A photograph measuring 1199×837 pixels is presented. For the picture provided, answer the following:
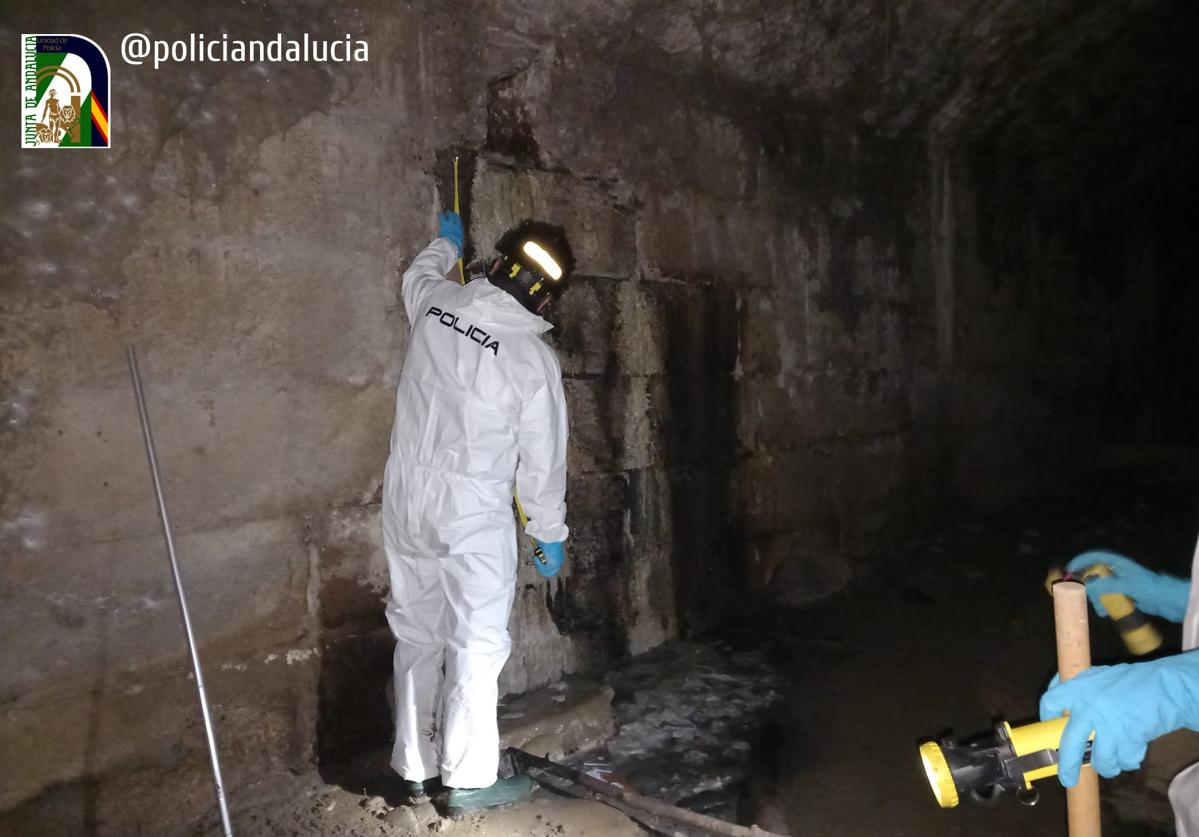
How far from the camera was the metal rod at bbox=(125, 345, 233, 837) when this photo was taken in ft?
7.54

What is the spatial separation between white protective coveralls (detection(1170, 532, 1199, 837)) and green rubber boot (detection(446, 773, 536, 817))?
76.9 inches

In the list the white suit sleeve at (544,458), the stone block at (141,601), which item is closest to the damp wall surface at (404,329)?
the stone block at (141,601)

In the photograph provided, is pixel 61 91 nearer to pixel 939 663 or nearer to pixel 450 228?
pixel 450 228

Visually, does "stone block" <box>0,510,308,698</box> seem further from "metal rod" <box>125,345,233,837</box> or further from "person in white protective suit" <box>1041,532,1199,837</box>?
"person in white protective suit" <box>1041,532,1199,837</box>

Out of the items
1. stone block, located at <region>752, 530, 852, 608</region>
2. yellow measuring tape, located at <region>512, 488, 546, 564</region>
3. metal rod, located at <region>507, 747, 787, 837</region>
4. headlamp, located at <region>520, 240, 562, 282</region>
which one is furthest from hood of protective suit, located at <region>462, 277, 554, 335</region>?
stone block, located at <region>752, 530, 852, 608</region>

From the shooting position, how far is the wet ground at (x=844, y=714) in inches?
103

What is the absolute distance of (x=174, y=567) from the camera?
2.38 meters

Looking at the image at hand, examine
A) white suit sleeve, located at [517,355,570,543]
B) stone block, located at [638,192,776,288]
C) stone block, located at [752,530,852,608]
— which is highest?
stone block, located at [638,192,776,288]

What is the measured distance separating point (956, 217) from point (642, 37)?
3.44 meters

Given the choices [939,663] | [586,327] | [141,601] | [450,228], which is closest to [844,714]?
[939,663]

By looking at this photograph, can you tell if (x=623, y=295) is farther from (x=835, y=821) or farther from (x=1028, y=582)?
(x=1028, y=582)

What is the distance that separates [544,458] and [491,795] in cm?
125

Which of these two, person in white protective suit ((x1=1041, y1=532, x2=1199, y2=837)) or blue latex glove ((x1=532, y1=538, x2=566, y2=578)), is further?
blue latex glove ((x1=532, y1=538, x2=566, y2=578))

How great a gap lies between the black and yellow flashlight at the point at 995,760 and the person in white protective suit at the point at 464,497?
1.66m
